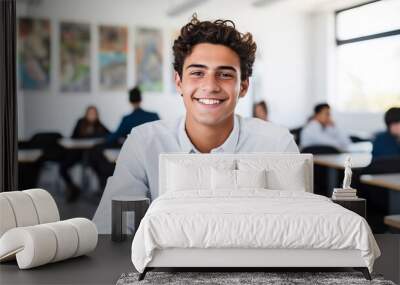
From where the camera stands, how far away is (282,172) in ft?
17.5

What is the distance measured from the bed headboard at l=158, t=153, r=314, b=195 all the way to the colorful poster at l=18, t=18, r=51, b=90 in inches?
73.4

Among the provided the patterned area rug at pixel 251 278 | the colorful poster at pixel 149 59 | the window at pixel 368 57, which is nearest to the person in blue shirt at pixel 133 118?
the colorful poster at pixel 149 59

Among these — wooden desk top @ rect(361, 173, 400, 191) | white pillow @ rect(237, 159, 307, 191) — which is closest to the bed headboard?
white pillow @ rect(237, 159, 307, 191)

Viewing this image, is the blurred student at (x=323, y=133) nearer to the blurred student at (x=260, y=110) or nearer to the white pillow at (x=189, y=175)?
the blurred student at (x=260, y=110)

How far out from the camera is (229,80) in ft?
18.9

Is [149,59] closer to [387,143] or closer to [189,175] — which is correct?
[189,175]

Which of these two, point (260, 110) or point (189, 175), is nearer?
point (189, 175)

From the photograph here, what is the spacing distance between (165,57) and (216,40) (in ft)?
3.07

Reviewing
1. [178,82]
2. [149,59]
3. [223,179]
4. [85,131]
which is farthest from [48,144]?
[223,179]

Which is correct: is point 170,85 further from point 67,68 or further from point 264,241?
point 264,241

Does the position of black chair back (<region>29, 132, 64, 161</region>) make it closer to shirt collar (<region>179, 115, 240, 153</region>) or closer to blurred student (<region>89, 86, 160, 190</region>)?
blurred student (<region>89, 86, 160, 190</region>)

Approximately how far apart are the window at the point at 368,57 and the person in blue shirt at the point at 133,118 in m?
1.93

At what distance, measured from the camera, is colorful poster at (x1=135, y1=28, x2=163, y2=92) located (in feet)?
21.7

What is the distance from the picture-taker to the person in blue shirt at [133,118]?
660 centimetres
